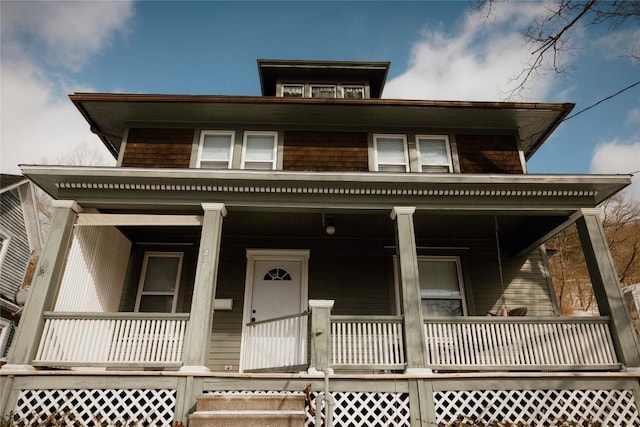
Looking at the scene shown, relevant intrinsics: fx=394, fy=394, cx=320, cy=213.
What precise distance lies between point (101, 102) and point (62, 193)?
2450mm

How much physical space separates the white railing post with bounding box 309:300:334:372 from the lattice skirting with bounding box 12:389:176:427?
203cm

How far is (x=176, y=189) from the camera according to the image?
22.3 ft

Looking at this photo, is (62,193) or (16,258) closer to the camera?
(62,193)

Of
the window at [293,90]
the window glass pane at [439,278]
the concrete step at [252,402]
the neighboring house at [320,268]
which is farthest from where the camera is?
the window at [293,90]

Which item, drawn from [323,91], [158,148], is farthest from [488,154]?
[158,148]

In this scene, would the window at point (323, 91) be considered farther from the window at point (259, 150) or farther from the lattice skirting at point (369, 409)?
the lattice skirting at point (369, 409)

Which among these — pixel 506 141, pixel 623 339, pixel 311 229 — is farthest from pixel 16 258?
pixel 623 339

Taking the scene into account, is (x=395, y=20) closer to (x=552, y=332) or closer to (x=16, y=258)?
(x=552, y=332)

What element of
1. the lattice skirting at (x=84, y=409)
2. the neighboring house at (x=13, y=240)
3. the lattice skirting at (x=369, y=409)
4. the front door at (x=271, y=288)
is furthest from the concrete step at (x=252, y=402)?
the neighboring house at (x=13, y=240)

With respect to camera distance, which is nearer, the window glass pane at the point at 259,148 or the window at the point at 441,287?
the window glass pane at the point at 259,148

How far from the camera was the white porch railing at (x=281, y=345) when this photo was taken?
639 cm

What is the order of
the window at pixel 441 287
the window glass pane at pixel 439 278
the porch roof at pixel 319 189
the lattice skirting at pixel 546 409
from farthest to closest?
1. the window glass pane at pixel 439 278
2. the window at pixel 441 287
3. the porch roof at pixel 319 189
4. the lattice skirting at pixel 546 409

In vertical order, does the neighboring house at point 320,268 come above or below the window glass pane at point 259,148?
below

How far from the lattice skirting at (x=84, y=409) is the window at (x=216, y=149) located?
4447 mm
